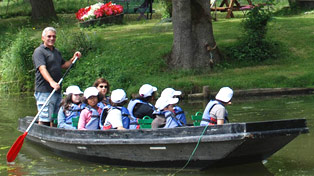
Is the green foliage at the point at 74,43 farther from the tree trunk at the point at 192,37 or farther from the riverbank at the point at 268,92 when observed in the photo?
the riverbank at the point at 268,92

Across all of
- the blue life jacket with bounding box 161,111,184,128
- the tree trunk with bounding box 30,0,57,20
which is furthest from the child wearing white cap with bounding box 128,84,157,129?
the tree trunk with bounding box 30,0,57,20

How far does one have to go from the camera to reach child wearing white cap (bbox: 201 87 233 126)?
10516mm

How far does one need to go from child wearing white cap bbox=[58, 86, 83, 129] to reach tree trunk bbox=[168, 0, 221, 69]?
26.3 ft

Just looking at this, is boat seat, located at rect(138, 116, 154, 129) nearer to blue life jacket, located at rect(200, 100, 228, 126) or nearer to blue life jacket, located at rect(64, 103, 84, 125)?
blue life jacket, located at rect(200, 100, 228, 126)

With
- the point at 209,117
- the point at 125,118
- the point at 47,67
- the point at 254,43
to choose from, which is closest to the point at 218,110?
the point at 209,117

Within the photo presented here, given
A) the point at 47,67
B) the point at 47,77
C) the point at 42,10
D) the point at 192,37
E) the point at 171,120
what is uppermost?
the point at 47,67

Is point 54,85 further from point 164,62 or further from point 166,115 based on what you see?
point 164,62

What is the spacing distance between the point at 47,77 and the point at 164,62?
30.7ft

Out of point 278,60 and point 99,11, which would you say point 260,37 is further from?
point 99,11

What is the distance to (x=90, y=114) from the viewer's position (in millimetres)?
11938

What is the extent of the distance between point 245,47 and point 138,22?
348 inches

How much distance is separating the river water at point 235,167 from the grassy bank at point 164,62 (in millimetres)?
1250

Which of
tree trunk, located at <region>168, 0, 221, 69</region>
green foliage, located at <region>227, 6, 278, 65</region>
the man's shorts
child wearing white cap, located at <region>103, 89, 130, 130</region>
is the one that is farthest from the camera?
green foliage, located at <region>227, 6, 278, 65</region>

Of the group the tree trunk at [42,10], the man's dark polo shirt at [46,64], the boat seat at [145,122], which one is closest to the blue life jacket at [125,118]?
the boat seat at [145,122]
